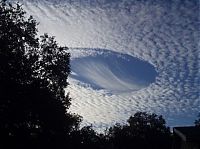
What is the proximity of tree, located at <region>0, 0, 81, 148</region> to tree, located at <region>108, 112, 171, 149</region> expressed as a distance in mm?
60634

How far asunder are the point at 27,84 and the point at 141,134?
74.3 meters

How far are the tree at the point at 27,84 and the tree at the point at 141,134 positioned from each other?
2387 inches

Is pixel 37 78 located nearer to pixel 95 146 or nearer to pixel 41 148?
pixel 41 148

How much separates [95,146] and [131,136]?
14290mm

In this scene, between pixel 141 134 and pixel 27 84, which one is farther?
pixel 141 134

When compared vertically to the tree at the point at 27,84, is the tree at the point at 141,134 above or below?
above

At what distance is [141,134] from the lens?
348 ft

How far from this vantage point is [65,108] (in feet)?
145

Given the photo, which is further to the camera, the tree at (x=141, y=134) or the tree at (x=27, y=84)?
the tree at (x=141, y=134)

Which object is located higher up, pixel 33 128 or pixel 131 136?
pixel 131 136

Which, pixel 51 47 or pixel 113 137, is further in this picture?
pixel 113 137

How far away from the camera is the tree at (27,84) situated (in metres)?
35.0

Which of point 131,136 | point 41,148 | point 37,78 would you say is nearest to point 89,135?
point 131,136

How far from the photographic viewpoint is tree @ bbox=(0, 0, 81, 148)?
3500 cm
